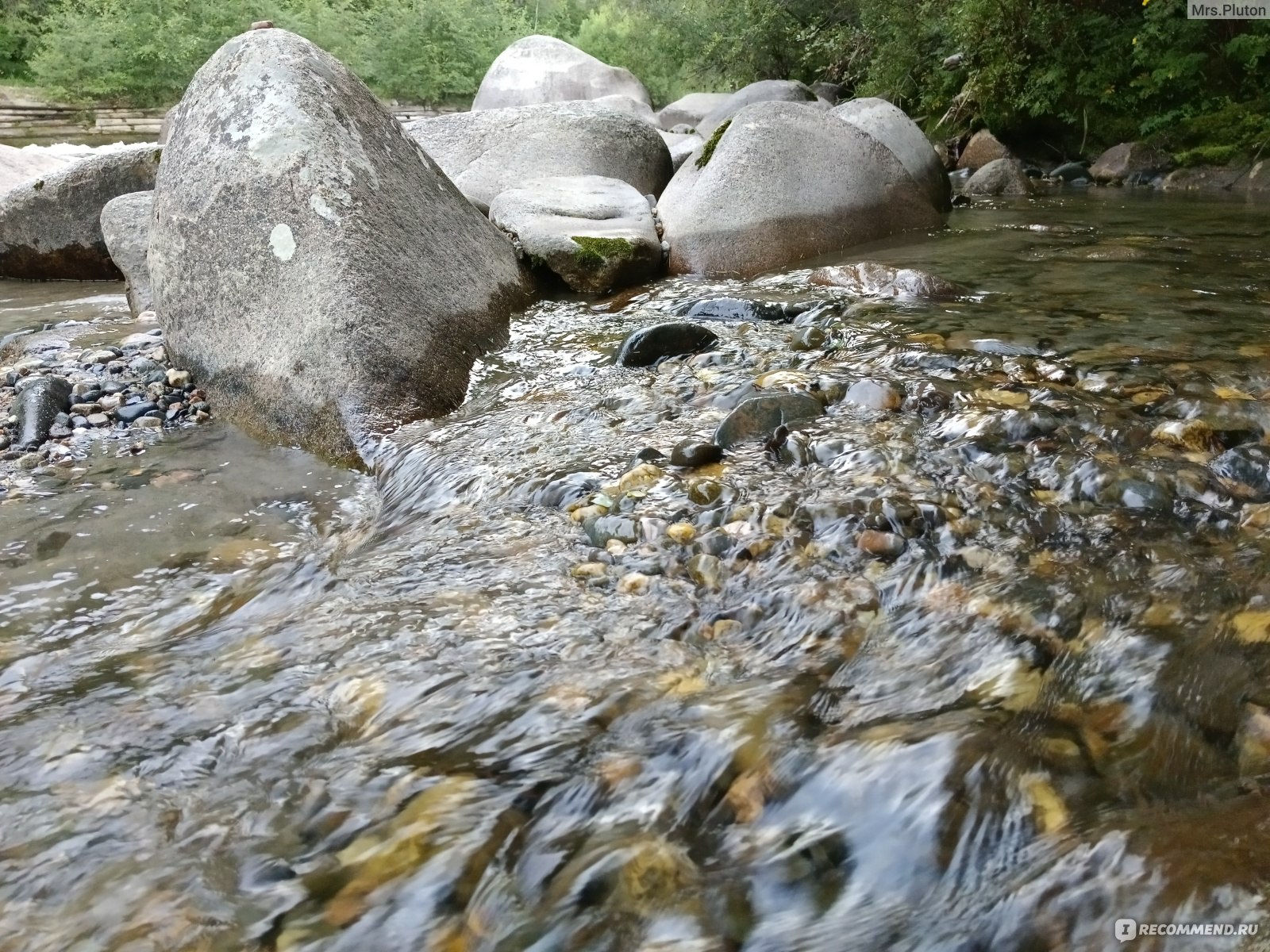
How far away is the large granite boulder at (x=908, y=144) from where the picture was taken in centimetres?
969

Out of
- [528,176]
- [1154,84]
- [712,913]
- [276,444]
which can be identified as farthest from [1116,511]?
[1154,84]

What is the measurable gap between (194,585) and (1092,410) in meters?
3.50

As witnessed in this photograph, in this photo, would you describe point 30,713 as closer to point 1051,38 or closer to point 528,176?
point 528,176

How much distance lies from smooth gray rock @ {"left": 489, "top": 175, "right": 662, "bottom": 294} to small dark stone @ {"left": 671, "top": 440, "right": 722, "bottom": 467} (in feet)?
11.8

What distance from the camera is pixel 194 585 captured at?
2.81 meters

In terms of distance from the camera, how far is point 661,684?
2.09m

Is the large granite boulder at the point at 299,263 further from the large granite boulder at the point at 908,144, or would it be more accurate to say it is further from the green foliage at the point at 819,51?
the green foliage at the point at 819,51

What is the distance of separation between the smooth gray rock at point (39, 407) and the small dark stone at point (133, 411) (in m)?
0.33

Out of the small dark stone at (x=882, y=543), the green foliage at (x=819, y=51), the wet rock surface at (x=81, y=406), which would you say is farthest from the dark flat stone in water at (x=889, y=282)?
the green foliage at (x=819, y=51)

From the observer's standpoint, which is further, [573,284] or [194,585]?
[573,284]

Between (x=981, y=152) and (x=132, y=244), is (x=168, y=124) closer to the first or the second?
(x=132, y=244)

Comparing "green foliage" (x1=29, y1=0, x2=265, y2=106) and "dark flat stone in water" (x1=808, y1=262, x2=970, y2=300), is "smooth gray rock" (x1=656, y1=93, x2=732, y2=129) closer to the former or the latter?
"dark flat stone in water" (x1=808, y1=262, x2=970, y2=300)

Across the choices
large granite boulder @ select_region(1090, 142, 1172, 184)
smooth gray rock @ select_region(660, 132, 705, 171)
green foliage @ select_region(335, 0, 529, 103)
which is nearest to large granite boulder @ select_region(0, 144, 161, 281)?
smooth gray rock @ select_region(660, 132, 705, 171)

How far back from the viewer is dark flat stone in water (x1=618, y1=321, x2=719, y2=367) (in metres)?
4.72
